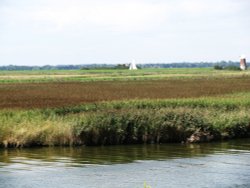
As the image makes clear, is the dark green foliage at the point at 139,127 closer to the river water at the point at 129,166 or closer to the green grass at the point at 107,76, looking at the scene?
the river water at the point at 129,166

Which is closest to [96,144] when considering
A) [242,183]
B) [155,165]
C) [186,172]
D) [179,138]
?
[179,138]

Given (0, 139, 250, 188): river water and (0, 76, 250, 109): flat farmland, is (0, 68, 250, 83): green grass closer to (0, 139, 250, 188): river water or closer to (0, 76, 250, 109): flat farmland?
(0, 76, 250, 109): flat farmland

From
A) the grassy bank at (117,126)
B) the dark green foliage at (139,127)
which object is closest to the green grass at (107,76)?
the grassy bank at (117,126)

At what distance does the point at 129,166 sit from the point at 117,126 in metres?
5.81

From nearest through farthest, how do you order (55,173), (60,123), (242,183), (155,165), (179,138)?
(242,183) < (55,173) < (155,165) < (60,123) < (179,138)

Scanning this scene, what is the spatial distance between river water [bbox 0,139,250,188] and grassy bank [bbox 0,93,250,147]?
0.76 m

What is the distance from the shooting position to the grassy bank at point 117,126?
86.7ft

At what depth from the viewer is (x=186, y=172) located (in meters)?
20.3

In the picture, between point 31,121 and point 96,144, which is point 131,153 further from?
point 31,121

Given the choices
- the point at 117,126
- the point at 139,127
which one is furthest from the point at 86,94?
the point at 117,126

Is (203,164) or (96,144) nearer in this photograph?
(203,164)

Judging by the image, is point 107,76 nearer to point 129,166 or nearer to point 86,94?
point 86,94

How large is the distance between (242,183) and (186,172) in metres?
2.59

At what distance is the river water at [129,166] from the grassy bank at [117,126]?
0.76 meters
